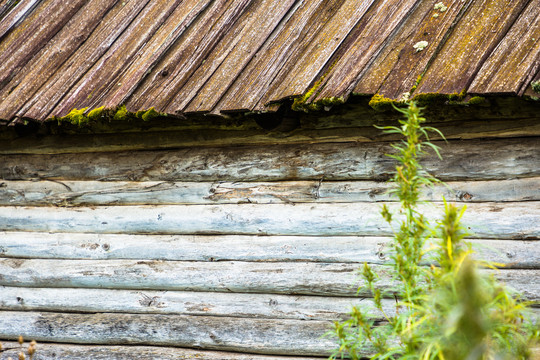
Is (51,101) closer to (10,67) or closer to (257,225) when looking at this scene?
(10,67)

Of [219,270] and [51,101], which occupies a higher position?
[51,101]

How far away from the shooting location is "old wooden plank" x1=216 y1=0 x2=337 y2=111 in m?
3.23

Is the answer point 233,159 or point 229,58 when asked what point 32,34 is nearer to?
point 229,58

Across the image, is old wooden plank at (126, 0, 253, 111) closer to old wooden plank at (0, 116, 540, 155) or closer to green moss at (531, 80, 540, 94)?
old wooden plank at (0, 116, 540, 155)

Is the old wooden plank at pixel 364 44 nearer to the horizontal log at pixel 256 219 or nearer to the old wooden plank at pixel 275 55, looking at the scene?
the old wooden plank at pixel 275 55

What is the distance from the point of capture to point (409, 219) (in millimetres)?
1895

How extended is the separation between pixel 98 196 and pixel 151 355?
4.27ft

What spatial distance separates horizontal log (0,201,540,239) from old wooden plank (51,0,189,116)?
92 centimetres

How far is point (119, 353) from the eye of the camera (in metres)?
4.16

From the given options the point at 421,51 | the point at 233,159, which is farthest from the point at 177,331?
the point at 421,51

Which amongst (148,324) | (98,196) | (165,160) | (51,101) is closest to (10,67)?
(51,101)

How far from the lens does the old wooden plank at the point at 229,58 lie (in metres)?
3.36

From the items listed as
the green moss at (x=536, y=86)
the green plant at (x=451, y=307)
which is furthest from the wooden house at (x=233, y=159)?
the green plant at (x=451, y=307)

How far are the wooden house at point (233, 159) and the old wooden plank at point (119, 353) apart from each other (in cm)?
1
